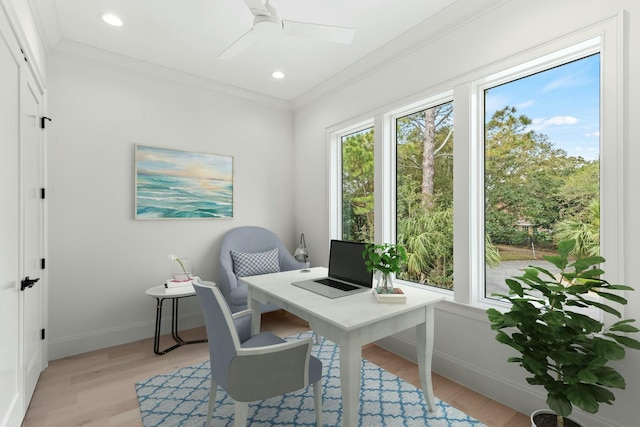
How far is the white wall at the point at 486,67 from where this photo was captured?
1.66 metres

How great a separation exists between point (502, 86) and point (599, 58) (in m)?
0.56

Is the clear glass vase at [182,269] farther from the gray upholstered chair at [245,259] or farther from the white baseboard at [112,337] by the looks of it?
the white baseboard at [112,337]

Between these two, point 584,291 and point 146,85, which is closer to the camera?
point 584,291

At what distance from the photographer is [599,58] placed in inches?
74.4

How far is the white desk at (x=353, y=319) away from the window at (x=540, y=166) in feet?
2.56

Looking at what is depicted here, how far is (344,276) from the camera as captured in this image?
2320 millimetres

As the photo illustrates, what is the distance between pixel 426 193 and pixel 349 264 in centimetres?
113

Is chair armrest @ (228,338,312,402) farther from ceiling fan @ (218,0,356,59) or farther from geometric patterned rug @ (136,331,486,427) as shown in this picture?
ceiling fan @ (218,0,356,59)

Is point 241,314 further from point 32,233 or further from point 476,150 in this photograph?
point 476,150

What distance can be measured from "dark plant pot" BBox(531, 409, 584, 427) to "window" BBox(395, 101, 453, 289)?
3.58 ft

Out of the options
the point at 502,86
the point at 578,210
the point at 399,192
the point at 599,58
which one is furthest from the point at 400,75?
the point at 578,210

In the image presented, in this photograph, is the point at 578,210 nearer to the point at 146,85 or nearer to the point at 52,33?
the point at 146,85

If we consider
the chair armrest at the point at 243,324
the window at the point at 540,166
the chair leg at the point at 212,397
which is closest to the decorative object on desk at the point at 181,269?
the chair armrest at the point at 243,324

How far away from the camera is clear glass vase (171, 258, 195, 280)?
3.21 metres
